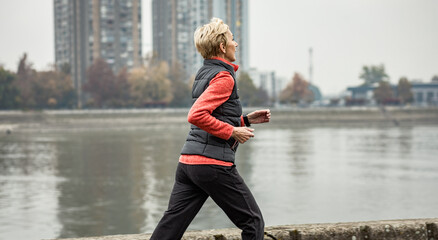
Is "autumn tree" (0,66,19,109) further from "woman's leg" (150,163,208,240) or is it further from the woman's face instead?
the woman's face

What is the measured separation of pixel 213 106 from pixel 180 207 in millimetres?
706

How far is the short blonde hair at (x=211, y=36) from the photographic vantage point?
353 centimetres

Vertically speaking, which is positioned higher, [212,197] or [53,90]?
[53,90]

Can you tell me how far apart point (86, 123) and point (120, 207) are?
69714 millimetres

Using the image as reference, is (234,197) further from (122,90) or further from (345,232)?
(122,90)

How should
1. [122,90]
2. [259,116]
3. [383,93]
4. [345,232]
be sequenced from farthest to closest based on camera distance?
[383,93] → [122,90] → [345,232] → [259,116]

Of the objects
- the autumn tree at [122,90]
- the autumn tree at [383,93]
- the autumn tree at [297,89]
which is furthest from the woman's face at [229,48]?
the autumn tree at [297,89]

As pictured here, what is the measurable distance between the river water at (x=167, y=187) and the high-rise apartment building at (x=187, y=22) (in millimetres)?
123250

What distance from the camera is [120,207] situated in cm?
2219

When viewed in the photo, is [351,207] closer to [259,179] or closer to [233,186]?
[259,179]

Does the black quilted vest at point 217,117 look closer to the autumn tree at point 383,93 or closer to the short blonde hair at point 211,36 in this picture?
the short blonde hair at point 211,36

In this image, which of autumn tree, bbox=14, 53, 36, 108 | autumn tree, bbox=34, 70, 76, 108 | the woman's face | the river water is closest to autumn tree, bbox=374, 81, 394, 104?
autumn tree, bbox=34, 70, 76, 108

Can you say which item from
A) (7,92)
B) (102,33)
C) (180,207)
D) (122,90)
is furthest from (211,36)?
(102,33)

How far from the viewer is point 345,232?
4613 millimetres
